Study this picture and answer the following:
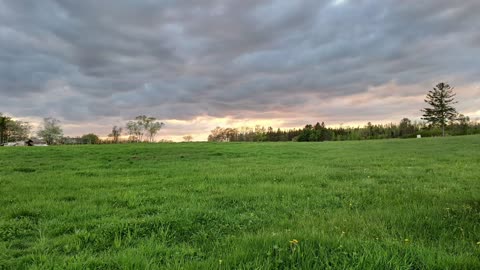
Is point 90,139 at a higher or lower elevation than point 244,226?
higher

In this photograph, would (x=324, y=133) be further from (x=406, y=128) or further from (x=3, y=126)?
(x=3, y=126)

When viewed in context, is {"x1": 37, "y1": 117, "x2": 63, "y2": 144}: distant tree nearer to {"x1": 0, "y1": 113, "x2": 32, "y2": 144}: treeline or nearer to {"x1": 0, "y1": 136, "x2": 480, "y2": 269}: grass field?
{"x1": 0, "y1": 113, "x2": 32, "y2": 144}: treeline

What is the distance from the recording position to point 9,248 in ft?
14.7

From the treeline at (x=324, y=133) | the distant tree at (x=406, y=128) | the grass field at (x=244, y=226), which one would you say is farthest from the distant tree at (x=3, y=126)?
the distant tree at (x=406, y=128)

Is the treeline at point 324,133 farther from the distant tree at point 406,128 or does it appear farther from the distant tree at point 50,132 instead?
the distant tree at point 50,132

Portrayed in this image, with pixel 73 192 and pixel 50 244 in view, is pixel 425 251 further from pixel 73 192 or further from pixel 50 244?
pixel 73 192

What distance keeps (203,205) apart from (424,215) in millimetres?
4894

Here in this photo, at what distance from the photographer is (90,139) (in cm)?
8906

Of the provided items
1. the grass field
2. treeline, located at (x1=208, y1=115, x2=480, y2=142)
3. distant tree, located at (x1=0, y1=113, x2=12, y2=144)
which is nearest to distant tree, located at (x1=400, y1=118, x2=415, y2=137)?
treeline, located at (x1=208, y1=115, x2=480, y2=142)

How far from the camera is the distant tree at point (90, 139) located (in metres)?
87.2

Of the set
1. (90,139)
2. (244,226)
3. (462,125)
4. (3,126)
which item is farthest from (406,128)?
(3,126)

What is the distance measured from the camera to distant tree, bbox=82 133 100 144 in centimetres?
8725

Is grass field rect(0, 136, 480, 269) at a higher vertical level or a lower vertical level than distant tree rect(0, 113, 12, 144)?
lower

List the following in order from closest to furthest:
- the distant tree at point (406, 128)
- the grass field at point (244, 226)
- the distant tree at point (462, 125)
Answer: the grass field at point (244, 226), the distant tree at point (462, 125), the distant tree at point (406, 128)
